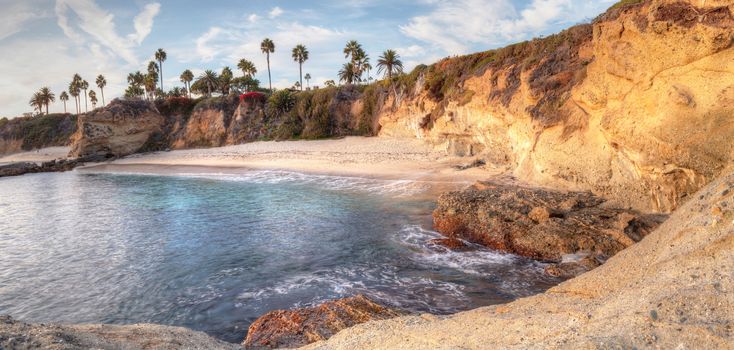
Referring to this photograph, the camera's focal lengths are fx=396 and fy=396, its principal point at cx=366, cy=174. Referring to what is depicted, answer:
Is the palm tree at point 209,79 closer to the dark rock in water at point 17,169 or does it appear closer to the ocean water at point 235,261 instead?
the dark rock in water at point 17,169

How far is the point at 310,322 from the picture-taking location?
690 centimetres

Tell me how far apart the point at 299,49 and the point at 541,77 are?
53.7 meters

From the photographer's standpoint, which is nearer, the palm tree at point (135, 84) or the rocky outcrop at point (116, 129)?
the rocky outcrop at point (116, 129)

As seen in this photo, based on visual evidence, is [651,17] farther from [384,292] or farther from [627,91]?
[384,292]

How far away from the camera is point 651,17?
996 cm

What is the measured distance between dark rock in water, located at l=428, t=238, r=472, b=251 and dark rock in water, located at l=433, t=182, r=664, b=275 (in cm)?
60

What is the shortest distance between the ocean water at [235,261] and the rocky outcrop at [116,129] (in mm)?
30657

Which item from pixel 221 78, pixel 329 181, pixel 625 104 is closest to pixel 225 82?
pixel 221 78

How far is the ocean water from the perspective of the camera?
9250mm

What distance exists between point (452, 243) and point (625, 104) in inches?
250

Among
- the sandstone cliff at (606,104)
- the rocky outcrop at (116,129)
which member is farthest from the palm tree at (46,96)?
the sandstone cliff at (606,104)

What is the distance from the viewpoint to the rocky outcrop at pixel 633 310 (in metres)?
3.11

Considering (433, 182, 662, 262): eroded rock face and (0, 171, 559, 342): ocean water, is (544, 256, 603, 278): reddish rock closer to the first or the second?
(0, 171, 559, 342): ocean water

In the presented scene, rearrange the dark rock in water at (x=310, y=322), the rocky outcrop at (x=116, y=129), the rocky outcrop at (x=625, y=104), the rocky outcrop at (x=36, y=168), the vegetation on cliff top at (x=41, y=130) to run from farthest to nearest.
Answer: the vegetation on cliff top at (x=41, y=130) < the rocky outcrop at (x=116, y=129) < the rocky outcrop at (x=36, y=168) < the rocky outcrop at (x=625, y=104) < the dark rock in water at (x=310, y=322)
